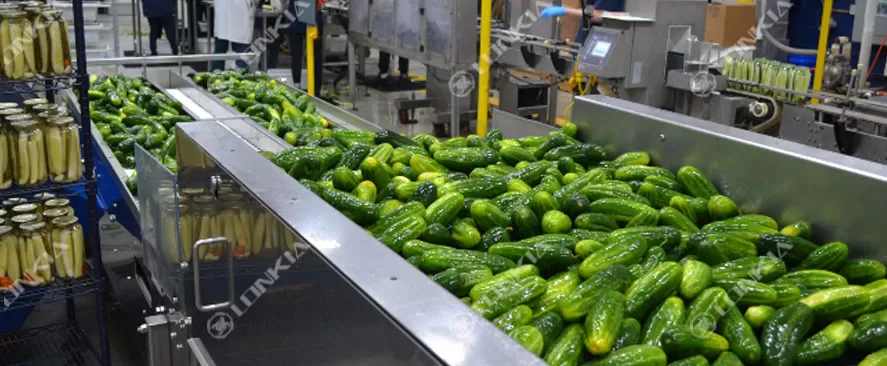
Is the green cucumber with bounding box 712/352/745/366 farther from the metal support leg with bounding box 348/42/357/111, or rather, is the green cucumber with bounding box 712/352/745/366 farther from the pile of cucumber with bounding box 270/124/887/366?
the metal support leg with bounding box 348/42/357/111

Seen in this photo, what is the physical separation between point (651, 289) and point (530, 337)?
1.27 feet

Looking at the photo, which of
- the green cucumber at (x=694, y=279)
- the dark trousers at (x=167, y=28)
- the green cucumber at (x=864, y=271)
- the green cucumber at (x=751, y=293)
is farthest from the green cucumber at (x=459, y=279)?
the dark trousers at (x=167, y=28)

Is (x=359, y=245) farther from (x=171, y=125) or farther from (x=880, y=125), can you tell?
(x=880, y=125)

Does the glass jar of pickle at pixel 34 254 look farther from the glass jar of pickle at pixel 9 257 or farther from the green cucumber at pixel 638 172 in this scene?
the green cucumber at pixel 638 172

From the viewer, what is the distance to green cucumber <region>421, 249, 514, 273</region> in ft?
6.82

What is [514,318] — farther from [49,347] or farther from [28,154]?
[49,347]

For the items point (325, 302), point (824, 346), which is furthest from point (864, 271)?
point (325, 302)

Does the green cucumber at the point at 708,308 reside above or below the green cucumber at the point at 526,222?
below

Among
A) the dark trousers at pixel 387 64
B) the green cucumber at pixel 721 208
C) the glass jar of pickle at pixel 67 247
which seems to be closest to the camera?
the green cucumber at pixel 721 208

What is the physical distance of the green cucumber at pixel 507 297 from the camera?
71.7 inches

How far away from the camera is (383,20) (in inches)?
348

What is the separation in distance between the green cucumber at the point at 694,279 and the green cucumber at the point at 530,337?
45 centimetres

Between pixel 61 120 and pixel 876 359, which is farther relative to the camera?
pixel 61 120

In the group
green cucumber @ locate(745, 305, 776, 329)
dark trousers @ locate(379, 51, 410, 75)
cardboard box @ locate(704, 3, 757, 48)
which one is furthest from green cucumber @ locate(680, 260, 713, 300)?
dark trousers @ locate(379, 51, 410, 75)
